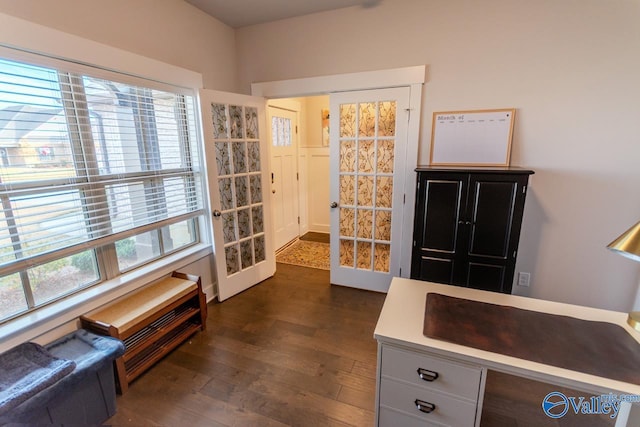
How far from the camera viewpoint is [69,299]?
1.77m

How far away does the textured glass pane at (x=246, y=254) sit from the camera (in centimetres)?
298

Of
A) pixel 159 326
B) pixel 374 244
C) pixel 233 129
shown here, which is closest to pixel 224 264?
pixel 159 326

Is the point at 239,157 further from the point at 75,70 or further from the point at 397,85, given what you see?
the point at 397,85

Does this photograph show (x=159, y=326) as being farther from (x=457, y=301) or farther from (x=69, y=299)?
(x=457, y=301)

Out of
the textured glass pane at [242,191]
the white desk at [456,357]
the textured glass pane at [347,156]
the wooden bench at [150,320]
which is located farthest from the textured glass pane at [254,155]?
the white desk at [456,357]

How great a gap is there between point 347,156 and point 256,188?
39.9 inches

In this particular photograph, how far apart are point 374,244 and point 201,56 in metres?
2.42

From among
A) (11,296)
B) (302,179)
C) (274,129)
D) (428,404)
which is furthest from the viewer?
(302,179)

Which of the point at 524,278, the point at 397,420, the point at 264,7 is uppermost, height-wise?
the point at 264,7

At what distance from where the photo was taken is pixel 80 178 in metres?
1.79

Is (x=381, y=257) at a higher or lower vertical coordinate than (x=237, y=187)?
lower

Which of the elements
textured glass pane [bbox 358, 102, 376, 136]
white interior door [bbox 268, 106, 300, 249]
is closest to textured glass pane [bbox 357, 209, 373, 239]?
textured glass pane [bbox 358, 102, 376, 136]

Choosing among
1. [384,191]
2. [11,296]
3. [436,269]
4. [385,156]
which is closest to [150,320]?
[11,296]

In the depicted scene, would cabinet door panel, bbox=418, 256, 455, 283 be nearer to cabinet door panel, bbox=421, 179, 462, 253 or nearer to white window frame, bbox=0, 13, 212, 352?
cabinet door panel, bbox=421, 179, 462, 253
